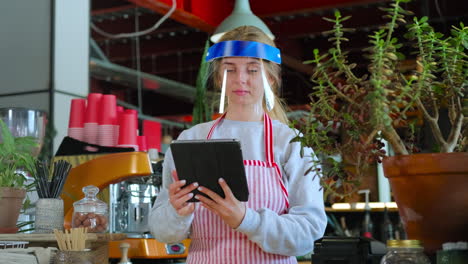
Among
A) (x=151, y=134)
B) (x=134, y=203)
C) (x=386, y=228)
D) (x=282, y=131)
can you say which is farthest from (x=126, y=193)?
(x=386, y=228)

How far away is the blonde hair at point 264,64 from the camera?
186cm

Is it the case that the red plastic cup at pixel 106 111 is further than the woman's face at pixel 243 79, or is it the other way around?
the red plastic cup at pixel 106 111

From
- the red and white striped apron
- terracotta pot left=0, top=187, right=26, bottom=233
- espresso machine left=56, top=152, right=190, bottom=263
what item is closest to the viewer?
the red and white striped apron

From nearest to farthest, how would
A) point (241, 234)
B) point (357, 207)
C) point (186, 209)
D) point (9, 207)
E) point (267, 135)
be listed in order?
point (186, 209) → point (241, 234) → point (267, 135) → point (9, 207) → point (357, 207)

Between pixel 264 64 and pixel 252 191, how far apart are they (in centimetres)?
35

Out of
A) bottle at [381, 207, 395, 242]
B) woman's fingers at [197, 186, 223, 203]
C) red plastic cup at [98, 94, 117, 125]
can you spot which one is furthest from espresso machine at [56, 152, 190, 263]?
bottle at [381, 207, 395, 242]

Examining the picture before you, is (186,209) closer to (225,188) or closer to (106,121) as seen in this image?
(225,188)

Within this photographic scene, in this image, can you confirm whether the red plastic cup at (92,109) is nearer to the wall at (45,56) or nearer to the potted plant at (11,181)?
the wall at (45,56)

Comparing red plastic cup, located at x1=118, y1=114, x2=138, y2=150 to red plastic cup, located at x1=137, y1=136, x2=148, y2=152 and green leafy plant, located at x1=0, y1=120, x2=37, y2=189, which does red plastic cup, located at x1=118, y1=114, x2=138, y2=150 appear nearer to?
red plastic cup, located at x1=137, y1=136, x2=148, y2=152

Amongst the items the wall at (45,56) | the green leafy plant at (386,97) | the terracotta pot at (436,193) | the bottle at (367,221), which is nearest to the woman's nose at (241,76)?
the green leafy plant at (386,97)

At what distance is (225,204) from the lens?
150cm

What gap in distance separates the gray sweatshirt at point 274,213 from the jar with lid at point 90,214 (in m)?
0.43

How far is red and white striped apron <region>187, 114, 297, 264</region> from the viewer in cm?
171

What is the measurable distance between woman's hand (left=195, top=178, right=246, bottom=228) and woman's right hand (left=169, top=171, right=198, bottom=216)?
0.07ft
